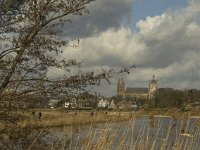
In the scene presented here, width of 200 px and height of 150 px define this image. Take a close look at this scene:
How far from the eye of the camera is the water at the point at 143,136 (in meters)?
6.88

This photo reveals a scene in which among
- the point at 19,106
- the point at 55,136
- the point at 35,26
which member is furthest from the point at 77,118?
the point at 35,26

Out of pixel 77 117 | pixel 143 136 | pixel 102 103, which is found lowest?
pixel 143 136

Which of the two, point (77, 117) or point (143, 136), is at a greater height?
point (77, 117)

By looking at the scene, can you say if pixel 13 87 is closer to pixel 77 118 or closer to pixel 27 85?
pixel 27 85

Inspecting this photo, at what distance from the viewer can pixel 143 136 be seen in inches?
288

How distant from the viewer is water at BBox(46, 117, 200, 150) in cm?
688

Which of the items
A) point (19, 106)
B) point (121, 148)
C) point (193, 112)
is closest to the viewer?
point (193, 112)

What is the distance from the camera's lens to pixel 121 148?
23.2ft

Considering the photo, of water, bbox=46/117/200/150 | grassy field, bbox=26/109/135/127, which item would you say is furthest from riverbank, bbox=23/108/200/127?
water, bbox=46/117/200/150

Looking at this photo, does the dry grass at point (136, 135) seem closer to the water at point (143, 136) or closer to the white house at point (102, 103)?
the water at point (143, 136)

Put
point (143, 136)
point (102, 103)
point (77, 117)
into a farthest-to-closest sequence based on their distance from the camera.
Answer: point (77, 117) → point (102, 103) → point (143, 136)

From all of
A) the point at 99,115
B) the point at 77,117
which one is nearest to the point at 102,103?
the point at 99,115

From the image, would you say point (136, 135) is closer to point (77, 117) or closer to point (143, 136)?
point (143, 136)

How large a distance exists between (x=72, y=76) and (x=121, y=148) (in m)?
2.28
